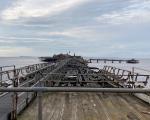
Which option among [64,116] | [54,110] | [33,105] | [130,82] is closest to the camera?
[64,116]

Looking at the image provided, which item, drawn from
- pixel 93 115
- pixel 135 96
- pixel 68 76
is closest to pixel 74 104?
pixel 93 115

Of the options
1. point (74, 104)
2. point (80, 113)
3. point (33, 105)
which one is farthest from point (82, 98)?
point (80, 113)

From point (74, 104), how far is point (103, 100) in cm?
146

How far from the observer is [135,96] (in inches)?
520

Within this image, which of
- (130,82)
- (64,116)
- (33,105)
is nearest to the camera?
(64,116)

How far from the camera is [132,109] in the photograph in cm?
1010

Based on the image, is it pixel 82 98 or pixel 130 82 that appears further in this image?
pixel 130 82

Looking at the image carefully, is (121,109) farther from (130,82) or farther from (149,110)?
(130,82)

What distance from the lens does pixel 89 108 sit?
10109mm

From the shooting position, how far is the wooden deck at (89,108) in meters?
8.69

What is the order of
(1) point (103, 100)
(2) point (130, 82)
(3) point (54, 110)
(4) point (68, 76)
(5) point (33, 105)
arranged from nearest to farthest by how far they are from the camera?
(3) point (54, 110)
(5) point (33, 105)
(1) point (103, 100)
(2) point (130, 82)
(4) point (68, 76)

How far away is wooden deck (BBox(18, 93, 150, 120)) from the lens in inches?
342

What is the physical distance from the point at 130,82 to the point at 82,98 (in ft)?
12.5

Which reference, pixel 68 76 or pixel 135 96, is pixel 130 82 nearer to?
pixel 135 96
